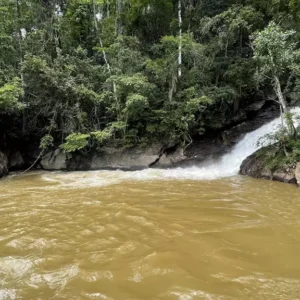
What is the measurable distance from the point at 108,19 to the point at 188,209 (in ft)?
48.1

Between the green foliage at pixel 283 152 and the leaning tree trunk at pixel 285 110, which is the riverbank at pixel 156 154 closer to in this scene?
the green foliage at pixel 283 152

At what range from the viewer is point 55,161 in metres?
12.9

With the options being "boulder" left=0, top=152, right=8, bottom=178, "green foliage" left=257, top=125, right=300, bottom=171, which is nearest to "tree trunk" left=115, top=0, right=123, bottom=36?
"boulder" left=0, top=152, right=8, bottom=178

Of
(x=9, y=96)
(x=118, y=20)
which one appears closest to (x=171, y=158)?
(x=9, y=96)

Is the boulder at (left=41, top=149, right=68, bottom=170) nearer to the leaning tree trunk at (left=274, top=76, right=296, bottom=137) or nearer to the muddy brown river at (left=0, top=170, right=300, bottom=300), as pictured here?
the muddy brown river at (left=0, top=170, right=300, bottom=300)

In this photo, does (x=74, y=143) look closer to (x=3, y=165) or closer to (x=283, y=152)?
(x=3, y=165)

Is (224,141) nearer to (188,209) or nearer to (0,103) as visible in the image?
(188,209)

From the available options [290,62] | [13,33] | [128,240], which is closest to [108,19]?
[13,33]

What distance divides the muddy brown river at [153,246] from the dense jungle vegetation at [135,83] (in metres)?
5.93

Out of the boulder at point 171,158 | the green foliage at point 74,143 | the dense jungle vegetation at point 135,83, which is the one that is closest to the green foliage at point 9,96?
the dense jungle vegetation at point 135,83

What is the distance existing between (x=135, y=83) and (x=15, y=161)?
22.6 ft

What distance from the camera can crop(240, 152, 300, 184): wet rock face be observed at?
7805 millimetres

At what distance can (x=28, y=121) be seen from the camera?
13.5m

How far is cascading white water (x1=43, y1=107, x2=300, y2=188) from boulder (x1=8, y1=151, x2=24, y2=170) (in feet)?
9.33
